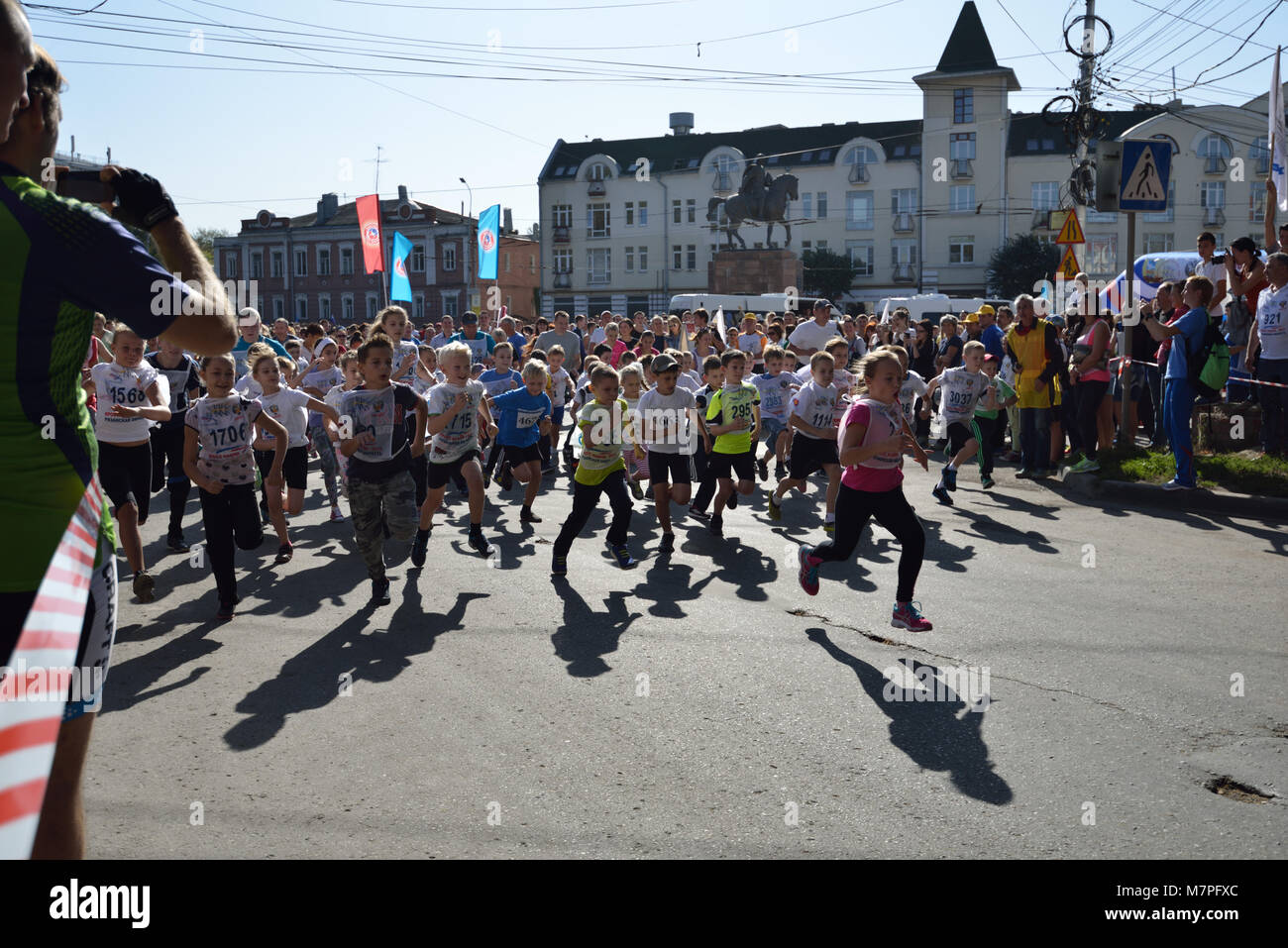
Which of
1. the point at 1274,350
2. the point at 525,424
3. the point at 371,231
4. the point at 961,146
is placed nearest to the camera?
the point at 525,424

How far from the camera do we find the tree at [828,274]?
6612 cm

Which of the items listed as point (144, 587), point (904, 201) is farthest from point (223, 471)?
point (904, 201)

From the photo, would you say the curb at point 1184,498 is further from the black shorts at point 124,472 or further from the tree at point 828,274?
the tree at point 828,274

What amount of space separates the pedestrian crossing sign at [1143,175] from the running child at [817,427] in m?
4.89

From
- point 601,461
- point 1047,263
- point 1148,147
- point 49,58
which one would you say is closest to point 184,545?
point 601,461

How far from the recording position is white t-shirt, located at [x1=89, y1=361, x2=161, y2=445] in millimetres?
8297

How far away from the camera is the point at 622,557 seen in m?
8.86

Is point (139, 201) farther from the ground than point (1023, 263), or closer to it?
closer to it

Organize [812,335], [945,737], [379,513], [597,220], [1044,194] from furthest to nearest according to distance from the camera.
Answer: [597,220]
[1044,194]
[812,335]
[379,513]
[945,737]

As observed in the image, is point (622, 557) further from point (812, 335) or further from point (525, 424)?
point (812, 335)

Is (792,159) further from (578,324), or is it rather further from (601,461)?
(601,461)

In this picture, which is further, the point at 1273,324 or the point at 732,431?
the point at 1273,324

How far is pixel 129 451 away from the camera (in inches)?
330

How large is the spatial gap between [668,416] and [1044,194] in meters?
61.7
